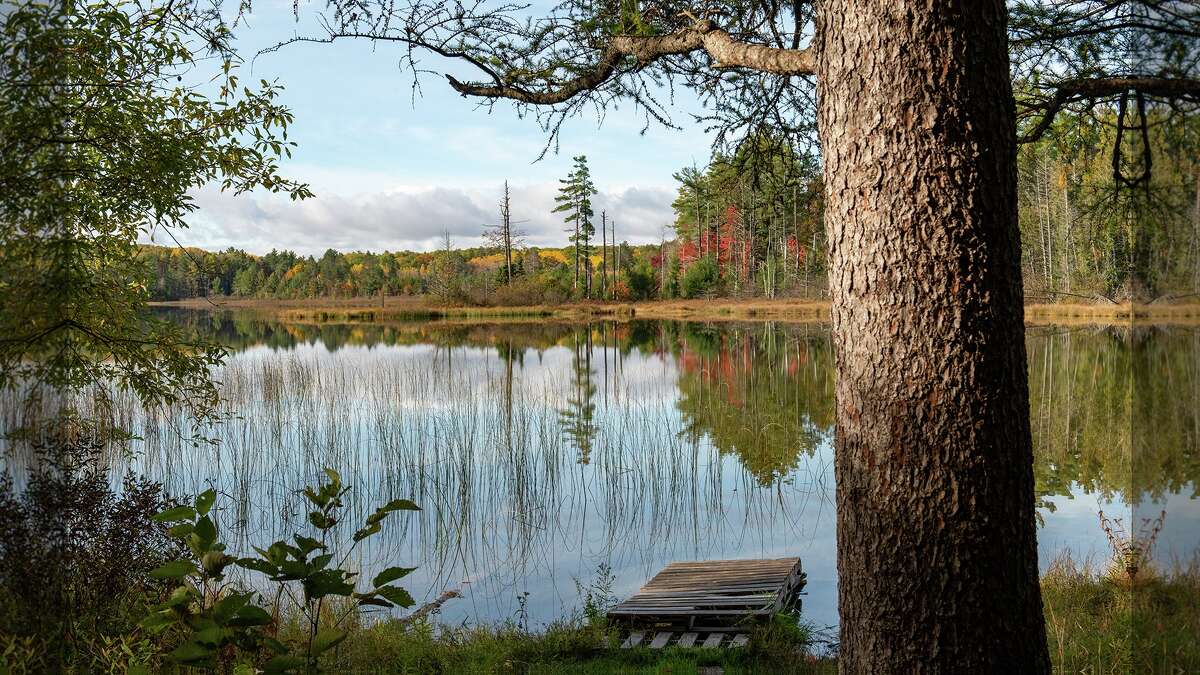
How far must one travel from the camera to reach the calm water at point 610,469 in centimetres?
240

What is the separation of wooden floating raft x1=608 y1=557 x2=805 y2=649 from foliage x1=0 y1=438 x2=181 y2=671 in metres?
2.24

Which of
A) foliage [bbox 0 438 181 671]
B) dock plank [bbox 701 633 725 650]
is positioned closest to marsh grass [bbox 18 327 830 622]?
dock plank [bbox 701 633 725 650]

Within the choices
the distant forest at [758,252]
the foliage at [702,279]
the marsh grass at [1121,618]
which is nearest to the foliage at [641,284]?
the distant forest at [758,252]

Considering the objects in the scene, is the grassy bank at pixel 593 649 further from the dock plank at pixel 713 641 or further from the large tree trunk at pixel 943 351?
the large tree trunk at pixel 943 351

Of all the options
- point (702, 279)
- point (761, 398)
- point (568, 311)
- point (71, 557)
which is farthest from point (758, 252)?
point (71, 557)

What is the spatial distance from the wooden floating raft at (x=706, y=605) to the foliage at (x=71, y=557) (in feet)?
7.35

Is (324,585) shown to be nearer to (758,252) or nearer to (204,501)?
(204,501)

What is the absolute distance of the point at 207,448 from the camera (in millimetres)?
7848

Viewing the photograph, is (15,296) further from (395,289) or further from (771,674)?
(395,289)

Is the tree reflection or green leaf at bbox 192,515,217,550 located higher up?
green leaf at bbox 192,515,217,550

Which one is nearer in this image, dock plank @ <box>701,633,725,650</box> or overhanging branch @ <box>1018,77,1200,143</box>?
overhanging branch @ <box>1018,77,1200,143</box>

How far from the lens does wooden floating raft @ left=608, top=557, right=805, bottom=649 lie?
389 centimetres

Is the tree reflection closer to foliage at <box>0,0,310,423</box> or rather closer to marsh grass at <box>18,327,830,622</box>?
marsh grass at <box>18,327,830,622</box>

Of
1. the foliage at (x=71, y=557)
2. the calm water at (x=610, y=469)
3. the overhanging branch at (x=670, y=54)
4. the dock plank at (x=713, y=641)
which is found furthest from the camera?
the dock plank at (x=713, y=641)
